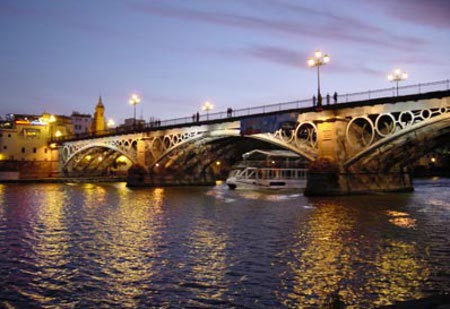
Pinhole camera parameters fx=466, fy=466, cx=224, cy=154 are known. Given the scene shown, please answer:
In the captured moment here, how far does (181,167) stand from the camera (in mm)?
73312

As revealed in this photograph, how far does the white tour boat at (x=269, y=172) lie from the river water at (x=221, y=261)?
3504 centimetres

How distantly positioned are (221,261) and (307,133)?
126ft

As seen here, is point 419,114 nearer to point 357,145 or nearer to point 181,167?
point 357,145

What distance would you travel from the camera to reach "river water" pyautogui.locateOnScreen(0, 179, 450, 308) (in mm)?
11148

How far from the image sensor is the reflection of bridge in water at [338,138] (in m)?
39.2

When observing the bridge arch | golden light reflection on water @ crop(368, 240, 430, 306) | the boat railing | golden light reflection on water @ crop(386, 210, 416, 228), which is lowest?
golden light reflection on water @ crop(368, 240, 430, 306)

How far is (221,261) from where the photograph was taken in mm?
15109

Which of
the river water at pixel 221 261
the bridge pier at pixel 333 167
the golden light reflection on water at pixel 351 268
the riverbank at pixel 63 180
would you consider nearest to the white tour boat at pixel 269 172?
the bridge pier at pixel 333 167

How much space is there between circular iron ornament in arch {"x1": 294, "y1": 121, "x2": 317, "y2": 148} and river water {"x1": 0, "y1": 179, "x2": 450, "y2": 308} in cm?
1997

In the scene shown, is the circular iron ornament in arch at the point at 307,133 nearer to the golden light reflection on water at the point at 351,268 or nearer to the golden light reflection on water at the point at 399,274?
the golden light reflection on water at the point at 351,268

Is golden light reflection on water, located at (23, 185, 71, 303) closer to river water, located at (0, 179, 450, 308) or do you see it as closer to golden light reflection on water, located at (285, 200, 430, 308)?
river water, located at (0, 179, 450, 308)

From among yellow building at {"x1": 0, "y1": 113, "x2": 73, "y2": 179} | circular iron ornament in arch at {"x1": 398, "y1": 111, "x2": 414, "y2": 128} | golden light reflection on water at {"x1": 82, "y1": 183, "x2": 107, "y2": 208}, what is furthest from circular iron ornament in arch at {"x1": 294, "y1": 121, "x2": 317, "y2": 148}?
yellow building at {"x1": 0, "y1": 113, "x2": 73, "y2": 179}

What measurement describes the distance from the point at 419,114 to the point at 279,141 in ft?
51.4

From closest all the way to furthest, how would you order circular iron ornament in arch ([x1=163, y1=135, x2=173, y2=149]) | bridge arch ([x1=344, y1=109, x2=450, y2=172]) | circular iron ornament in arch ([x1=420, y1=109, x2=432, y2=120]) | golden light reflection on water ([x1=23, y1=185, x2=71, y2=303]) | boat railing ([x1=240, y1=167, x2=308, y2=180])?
golden light reflection on water ([x1=23, y1=185, x2=71, y2=303])
circular iron ornament in arch ([x1=420, y1=109, x2=432, y2=120])
bridge arch ([x1=344, y1=109, x2=450, y2=172])
boat railing ([x1=240, y1=167, x2=308, y2=180])
circular iron ornament in arch ([x1=163, y1=135, x2=173, y2=149])
